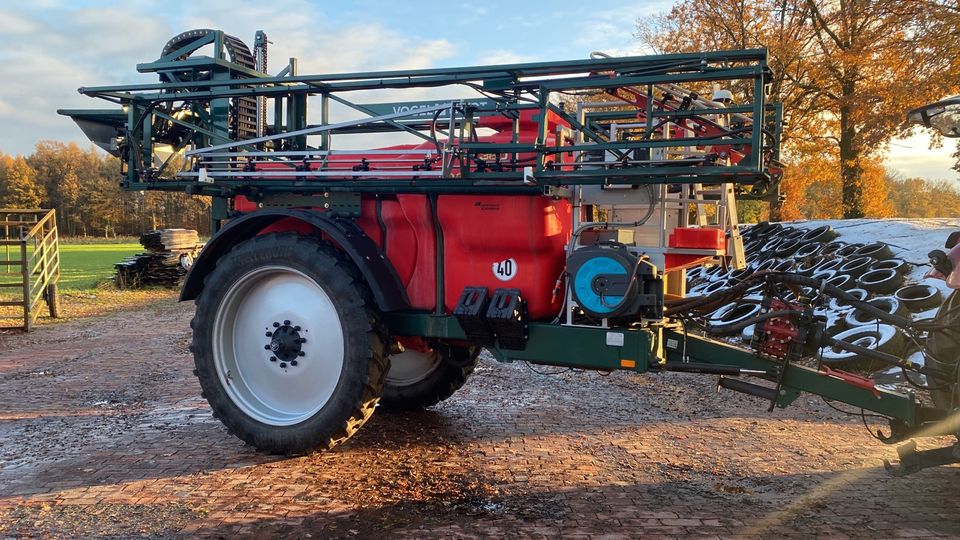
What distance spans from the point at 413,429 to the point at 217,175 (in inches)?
96.0

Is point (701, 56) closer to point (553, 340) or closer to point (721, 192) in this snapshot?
point (721, 192)

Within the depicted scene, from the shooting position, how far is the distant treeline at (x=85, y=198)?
60.9 m

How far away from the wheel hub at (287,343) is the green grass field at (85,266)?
17.3 meters

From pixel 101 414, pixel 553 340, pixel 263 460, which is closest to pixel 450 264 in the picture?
pixel 553 340

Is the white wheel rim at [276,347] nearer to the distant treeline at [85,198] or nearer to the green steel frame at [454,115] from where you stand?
the green steel frame at [454,115]

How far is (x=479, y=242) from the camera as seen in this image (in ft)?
14.7

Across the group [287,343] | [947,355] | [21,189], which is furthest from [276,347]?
[21,189]

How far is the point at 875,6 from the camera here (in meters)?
18.4

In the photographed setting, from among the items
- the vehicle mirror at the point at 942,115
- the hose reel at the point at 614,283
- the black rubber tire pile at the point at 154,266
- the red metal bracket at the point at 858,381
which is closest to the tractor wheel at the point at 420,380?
the hose reel at the point at 614,283

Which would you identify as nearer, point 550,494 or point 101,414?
point 550,494

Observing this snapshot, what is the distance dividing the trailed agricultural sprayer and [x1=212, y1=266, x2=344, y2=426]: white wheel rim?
2cm

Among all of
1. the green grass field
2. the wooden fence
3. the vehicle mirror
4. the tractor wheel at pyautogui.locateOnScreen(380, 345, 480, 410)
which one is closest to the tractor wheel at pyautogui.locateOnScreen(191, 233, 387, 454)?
the tractor wheel at pyautogui.locateOnScreen(380, 345, 480, 410)

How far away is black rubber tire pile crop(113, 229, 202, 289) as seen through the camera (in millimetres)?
19859

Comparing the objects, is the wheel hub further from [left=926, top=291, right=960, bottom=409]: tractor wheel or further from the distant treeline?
the distant treeline
